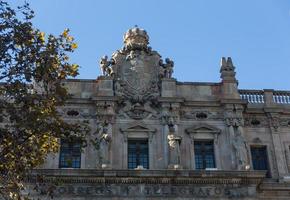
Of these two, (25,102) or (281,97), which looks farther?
(281,97)

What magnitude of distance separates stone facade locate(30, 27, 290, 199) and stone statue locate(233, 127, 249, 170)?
0.05 m

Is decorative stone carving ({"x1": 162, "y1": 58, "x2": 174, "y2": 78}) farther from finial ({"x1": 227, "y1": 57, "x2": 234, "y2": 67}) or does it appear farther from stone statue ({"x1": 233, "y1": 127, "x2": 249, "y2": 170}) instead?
stone statue ({"x1": 233, "y1": 127, "x2": 249, "y2": 170})

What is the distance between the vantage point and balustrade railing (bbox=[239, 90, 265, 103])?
3064cm

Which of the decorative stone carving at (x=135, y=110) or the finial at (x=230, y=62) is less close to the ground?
the finial at (x=230, y=62)

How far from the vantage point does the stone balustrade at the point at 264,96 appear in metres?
30.6

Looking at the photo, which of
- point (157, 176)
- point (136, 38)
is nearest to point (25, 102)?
point (157, 176)

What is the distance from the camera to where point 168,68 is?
99.9ft

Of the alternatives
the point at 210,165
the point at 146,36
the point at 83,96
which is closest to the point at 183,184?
the point at 210,165

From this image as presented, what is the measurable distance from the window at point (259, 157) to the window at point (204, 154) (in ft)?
7.49

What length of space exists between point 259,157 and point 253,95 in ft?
11.7

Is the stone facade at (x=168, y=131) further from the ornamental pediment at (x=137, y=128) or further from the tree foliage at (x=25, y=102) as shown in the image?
the tree foliage at (x=25, y=102)

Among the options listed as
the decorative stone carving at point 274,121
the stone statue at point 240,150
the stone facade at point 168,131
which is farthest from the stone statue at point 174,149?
the decorative stone carving at point 274,121

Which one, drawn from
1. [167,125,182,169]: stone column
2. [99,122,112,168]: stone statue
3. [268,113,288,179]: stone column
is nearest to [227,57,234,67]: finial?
[268,113,288,179]: stone column

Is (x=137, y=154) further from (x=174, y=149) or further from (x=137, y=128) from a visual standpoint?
(x=174, y=149)
